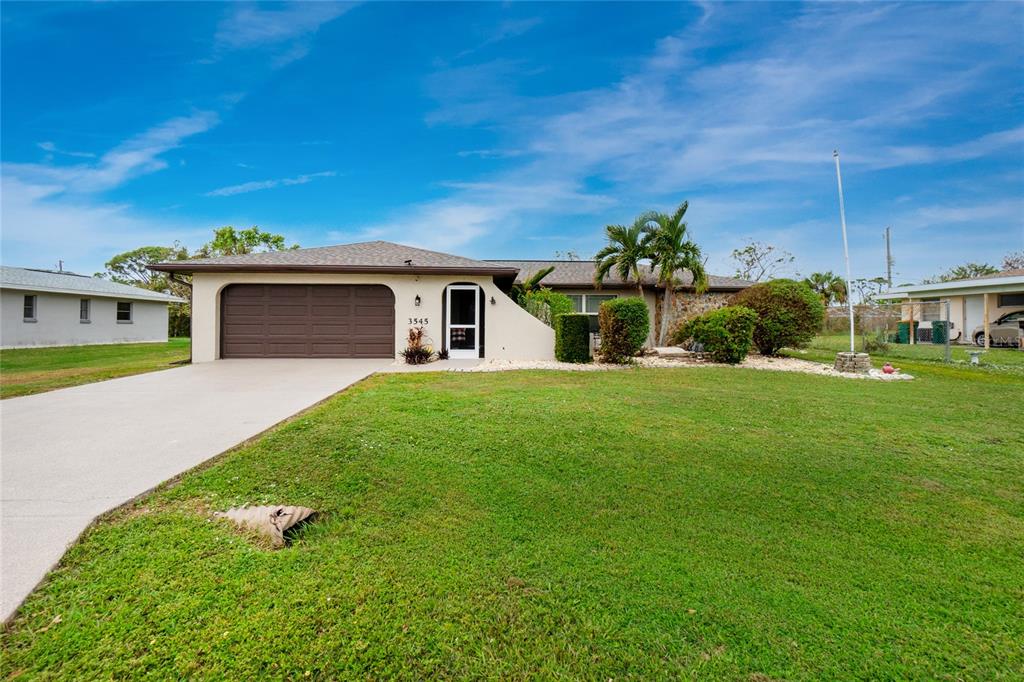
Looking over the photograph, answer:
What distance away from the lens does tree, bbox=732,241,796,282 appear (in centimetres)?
3152

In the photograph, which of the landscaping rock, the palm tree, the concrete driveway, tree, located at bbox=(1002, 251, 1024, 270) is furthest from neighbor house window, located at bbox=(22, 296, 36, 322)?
tree, located at bbox=(1002, 251, 1024, 270)

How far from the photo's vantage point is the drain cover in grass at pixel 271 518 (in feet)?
9.61

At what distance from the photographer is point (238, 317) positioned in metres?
13.0

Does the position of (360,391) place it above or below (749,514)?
above

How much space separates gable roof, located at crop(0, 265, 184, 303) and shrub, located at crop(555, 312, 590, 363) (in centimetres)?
2164

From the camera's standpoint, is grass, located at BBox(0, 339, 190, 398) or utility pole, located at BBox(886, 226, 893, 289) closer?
grass, located at BBox(0, 339, 190, 398)

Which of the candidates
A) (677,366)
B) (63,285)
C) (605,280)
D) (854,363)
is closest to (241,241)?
(63,285)

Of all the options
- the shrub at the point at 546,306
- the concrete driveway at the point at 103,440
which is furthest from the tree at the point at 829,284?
the concrete driveway at the point at 103,440

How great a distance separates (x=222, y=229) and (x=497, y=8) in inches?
1190

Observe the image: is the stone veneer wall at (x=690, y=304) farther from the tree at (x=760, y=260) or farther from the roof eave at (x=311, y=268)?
the tree at (x=760, y=260)

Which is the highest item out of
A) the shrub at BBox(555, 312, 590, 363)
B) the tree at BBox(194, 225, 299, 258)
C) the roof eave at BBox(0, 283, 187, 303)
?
the tree at BBox(194, 225, 299, 258)

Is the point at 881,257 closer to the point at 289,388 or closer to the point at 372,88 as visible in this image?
the point at 372,88

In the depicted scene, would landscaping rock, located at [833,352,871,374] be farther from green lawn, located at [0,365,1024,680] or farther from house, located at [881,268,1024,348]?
house, located at [881,268,1024,348]

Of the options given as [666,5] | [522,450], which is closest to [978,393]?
[522,450]
